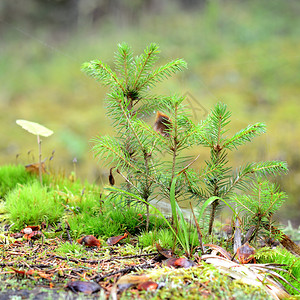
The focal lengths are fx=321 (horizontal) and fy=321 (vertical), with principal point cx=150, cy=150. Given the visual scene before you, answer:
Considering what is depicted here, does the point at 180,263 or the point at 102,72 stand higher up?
the point at 102,72

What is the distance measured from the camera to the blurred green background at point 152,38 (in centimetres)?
407

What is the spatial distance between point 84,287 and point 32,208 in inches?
27.8

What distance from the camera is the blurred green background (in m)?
4.07

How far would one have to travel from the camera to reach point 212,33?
651 centimetres

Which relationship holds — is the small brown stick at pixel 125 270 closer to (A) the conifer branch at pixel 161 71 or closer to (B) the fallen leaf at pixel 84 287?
(B) the fallen leaf at pixel 84 287

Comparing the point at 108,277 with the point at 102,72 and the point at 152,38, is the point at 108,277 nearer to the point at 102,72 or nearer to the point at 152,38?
the point at 102,72

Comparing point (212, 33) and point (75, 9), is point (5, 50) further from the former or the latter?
point (212, 33)

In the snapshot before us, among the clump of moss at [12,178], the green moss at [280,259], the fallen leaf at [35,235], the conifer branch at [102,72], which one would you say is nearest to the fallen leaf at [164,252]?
the green moss at [280,259]

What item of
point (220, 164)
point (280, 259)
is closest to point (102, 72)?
point (220, 164)

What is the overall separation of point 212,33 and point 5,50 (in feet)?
13.1

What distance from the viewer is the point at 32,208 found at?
5.13ft

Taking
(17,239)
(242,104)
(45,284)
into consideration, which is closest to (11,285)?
(45,284)

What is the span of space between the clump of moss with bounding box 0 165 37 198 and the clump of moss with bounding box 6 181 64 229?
31cm

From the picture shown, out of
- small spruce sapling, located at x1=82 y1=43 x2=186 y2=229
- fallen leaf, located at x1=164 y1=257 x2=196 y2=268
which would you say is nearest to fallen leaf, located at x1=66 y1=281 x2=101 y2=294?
fallen leaf, located at x1=164 y1=257 x2=196 y2=268
